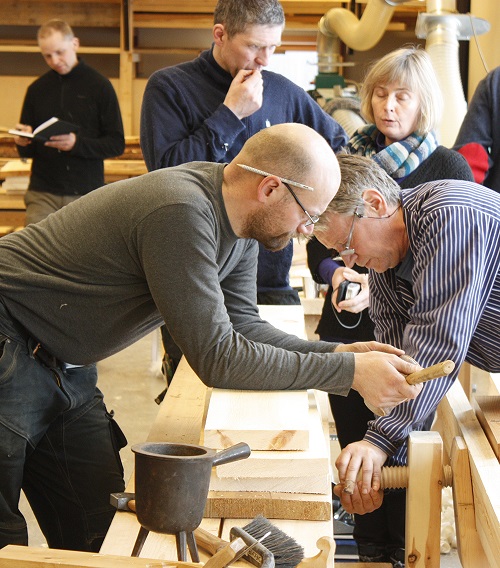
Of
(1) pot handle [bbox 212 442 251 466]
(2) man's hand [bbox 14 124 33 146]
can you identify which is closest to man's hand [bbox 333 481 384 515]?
(1) pot handle [bbox 212 442 251 466]

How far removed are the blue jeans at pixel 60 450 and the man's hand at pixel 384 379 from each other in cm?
→ 72

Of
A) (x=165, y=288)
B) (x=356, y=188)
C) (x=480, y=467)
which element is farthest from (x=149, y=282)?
(x=480, y=467)

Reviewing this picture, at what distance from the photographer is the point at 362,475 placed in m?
2.04

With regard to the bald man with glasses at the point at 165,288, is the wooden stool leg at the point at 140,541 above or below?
below

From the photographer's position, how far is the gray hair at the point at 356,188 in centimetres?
221

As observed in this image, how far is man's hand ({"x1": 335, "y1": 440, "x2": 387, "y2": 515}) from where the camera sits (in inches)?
79.7

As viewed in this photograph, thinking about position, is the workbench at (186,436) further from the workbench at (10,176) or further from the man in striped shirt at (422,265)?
the workbench at (10,176)

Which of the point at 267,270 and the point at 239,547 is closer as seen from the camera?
the point at 239,547

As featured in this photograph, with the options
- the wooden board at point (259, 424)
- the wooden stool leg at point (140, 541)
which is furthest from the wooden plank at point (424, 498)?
the wooden stool leg at point (140, 541)

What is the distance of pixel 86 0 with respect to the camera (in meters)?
9.38

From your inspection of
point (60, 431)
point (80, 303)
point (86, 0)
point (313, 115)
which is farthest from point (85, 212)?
point (86, 0)

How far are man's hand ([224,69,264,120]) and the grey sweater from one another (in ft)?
2.74

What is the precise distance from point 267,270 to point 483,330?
105 cm

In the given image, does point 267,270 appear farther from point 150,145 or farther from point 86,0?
point 86,0
